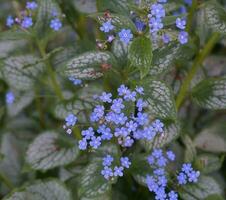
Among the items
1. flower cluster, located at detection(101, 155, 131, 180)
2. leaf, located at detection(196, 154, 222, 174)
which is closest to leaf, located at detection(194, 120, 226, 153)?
leaf, located at detection(196, 154, 222, 174)

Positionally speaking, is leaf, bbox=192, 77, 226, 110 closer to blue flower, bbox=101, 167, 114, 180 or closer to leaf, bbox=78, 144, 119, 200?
leaf, bbox=78, 144, 119, 200

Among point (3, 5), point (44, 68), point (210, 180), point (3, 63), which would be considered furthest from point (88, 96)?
point (3, 5)

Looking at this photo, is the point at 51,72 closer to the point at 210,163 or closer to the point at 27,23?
the point at 27,23

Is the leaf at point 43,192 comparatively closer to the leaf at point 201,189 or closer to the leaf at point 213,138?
the leaf at point 201,189

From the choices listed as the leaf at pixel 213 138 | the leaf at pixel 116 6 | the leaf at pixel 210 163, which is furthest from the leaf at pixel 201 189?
the leaf at pixel 116 6

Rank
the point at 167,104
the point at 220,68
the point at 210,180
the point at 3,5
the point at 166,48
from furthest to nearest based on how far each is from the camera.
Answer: the point at 3,5 < the point at 220,68 < the point at 210,180 < the point at 166,48 < the point at 167,104

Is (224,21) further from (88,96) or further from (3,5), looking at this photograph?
(3,5)
